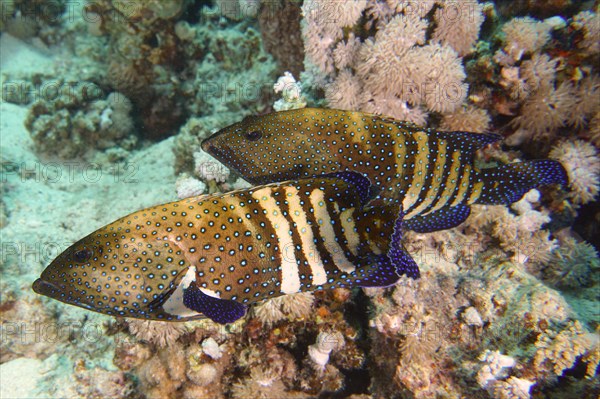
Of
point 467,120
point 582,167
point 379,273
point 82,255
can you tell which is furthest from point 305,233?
point 582,167

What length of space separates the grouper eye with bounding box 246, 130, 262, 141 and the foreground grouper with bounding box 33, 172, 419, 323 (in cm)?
92

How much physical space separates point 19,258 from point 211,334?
3.22 m

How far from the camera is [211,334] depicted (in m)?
4.32

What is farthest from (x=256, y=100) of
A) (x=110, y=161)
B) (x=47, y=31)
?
(x=47, y=31)

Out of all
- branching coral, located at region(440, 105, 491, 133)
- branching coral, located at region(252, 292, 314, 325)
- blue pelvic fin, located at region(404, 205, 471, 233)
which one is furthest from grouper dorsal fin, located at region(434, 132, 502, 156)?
branching coral, located at region(252, 292, 314, 325)

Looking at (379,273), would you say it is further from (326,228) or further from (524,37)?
(524,37)

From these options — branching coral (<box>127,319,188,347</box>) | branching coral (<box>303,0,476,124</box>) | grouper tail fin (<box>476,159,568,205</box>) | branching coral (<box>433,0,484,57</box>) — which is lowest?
branching coral (<box>127,319,188,347</box>)

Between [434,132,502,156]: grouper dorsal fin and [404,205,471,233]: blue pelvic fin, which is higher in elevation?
[434,132,502,156]: grouper dorsal fin

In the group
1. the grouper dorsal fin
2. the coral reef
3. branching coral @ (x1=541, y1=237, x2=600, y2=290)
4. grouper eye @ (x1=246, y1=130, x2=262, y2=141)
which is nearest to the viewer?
grouper eye @ (x1=246, y1=130, x2=262, y2=141)

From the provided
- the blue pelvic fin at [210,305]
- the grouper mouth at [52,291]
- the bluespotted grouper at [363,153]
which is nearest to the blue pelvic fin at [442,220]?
the bluespotted grouper at [363,153]

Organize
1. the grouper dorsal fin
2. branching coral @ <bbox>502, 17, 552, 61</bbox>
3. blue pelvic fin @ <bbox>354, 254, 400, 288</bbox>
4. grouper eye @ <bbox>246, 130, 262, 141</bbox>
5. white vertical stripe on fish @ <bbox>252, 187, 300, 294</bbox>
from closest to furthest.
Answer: white vertical stripe on fish @ <bbox>252, 187, 300, 294</bbox> → blue pelvic fin @ <bbox>354, 254, 400, 288</bbox> → grouper eye @ <bbox>246, 130, 262, 141</bbox> → the grouper dorsal fin → branching coral @ <bbox>502, 17, 552, 61</bbox>

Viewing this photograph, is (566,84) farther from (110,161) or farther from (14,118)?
(14,118)

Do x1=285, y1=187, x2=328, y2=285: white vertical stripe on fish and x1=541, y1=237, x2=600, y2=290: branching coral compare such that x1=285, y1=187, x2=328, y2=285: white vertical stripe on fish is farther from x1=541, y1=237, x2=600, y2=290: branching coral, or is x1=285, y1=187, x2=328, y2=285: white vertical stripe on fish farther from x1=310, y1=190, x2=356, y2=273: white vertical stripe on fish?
x1=541, y1=237, x2=600, y2=290: branching coral

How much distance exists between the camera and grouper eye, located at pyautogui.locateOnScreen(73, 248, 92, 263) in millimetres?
2781
